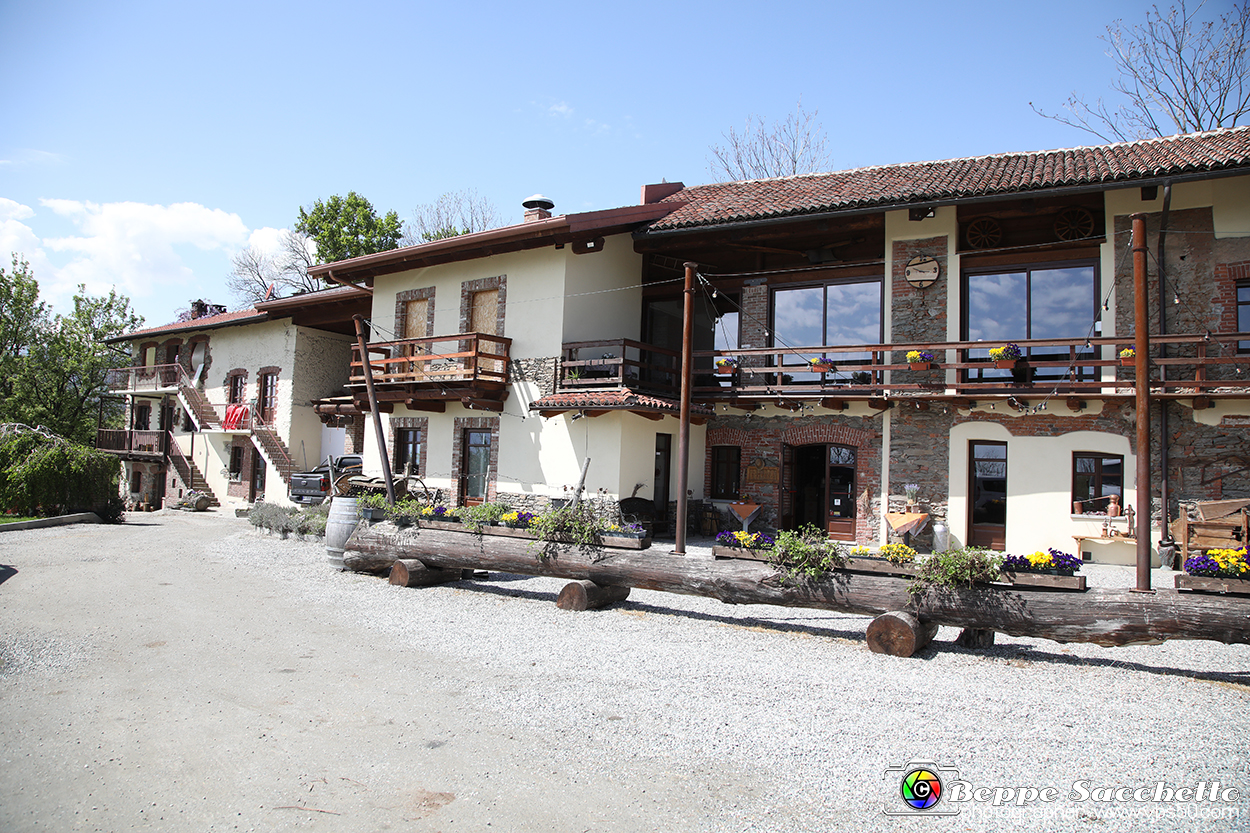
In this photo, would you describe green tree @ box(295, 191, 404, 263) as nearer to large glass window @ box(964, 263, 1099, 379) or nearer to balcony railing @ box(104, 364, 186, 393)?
balcony railing @ box(104, 364, 186, 393)

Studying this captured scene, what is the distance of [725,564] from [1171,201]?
409 inches

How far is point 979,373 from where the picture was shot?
43.1ft

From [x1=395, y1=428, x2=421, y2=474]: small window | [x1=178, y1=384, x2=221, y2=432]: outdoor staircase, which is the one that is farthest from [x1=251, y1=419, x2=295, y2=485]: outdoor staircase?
[x1=395, y1=428, x2=421, y2=474]: small window

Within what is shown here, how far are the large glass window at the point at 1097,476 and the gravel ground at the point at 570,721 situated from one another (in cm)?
522

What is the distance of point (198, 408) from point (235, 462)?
7.02ft

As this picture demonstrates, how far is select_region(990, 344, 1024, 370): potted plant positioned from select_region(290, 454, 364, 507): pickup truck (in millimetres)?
15395

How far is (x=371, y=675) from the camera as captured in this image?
6.14 metres

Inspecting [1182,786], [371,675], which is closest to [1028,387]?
[1182,786]

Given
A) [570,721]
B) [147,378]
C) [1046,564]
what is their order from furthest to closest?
[147,378]
[1046,564]
[570,721]

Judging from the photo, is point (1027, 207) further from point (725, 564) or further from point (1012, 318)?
point (725, 564)

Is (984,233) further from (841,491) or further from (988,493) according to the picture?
(841,491)

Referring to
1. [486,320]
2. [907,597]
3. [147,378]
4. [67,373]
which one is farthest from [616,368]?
[67,373]

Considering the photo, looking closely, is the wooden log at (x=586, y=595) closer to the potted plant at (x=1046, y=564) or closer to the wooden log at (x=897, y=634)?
the wooden log at (x=897, y=634)

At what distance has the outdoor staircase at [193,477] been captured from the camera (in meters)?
24.3
